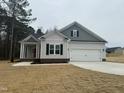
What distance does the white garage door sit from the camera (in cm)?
3425

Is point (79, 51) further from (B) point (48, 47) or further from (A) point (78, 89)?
(A) point (78, 89)

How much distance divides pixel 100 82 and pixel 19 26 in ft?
117

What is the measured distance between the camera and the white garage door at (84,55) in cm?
3425

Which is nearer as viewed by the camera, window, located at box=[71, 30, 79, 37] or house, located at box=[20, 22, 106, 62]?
house, located at box=[20, 22, 106, 62]

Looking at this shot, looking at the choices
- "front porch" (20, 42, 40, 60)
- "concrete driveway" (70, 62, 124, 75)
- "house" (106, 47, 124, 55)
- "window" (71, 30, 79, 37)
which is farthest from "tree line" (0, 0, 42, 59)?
"house" (106, 47, 124, 55)

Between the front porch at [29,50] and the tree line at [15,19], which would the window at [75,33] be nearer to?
the front porch at [29,50]

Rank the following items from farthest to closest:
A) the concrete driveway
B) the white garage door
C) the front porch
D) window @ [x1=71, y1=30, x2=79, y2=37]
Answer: window @ [x1=71, y1=30, x2=79, y2=37] < the white garage door < the front porch < the concrete driveway

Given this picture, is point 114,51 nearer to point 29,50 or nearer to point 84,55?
point 84,55

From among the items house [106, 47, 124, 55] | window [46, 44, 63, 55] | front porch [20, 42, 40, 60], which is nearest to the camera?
window [46, 44, 63, 55]

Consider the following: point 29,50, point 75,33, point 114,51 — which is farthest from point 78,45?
point 114,51

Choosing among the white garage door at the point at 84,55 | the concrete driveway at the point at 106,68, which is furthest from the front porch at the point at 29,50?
the concrete driveway at the point at 106,68

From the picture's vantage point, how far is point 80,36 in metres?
35.1

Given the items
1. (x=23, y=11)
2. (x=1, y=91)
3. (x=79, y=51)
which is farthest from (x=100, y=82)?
(x=23, y=11)

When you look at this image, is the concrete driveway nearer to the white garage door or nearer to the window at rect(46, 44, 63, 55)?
the window at rect(46, 44, 63, 55)
